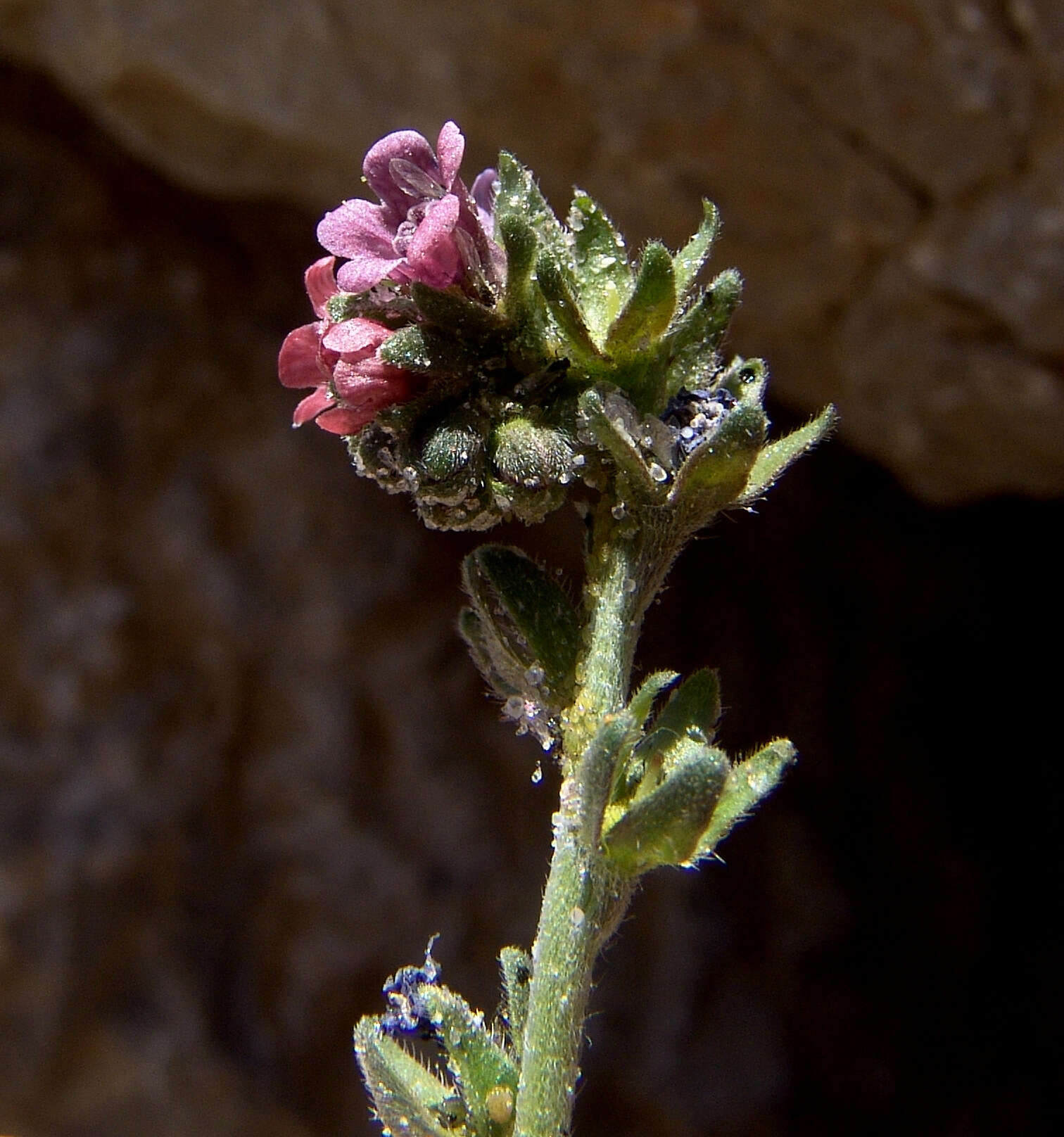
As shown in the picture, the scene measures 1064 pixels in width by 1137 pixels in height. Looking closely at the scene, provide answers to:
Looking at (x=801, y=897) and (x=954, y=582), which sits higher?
(x=954, y=582)

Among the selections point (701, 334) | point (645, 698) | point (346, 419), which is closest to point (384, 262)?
point (346, 419)

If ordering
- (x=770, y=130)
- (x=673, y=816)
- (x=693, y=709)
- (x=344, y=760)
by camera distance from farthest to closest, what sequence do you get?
(x=344, y=760), (x=770, y=130), (x=693, y=709), (x=673, y=816)

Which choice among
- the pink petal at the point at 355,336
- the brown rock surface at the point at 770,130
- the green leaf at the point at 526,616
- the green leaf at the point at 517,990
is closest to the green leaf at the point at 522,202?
the pink petal at the point at 355,336

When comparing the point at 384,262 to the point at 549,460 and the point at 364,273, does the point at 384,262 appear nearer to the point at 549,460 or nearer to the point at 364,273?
the point at 364,273

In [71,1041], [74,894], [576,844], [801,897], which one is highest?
[74,894]

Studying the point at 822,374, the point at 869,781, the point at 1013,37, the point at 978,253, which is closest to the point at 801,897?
the point at 869,781

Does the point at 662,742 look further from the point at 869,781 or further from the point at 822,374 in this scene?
the point at 869,781

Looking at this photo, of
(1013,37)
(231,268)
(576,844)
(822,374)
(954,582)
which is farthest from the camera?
(954,582)
